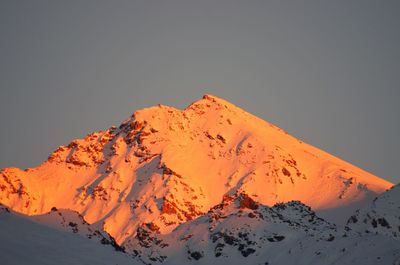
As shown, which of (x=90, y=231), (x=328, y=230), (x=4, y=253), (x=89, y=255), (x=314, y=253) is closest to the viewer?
(x=4, y=253)

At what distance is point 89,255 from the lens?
8462cm

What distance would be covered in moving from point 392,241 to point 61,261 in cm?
9147

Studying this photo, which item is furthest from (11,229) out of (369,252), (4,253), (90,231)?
(369,252)

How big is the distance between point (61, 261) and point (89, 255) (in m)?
6.08

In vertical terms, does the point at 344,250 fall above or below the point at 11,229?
below

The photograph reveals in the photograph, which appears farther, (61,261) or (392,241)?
(392,241)

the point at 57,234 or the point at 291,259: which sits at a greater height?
the point at 57,234

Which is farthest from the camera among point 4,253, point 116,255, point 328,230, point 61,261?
point 328,230

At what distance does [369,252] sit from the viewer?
156750 mm

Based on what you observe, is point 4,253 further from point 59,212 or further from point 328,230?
point 328,230

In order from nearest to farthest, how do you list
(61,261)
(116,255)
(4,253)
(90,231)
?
1. (4,253)
2. (61,261)
3. (116,255)
4. (90,231)

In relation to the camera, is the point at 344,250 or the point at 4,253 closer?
the point at 4,253

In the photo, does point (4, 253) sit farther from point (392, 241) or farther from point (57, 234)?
point (392, 241)

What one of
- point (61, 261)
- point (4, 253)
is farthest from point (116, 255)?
point (4, 253)
